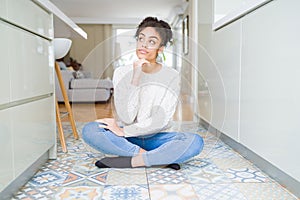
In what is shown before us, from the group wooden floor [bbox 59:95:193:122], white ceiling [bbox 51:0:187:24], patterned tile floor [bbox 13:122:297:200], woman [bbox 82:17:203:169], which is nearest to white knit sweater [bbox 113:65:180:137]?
woman [bbox 82:17:203:169]

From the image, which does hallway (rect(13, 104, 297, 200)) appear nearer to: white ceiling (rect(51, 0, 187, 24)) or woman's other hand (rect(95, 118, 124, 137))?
woman's other hand (rect(95, 118, 124, 137))

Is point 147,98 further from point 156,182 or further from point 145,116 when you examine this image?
point 156,182

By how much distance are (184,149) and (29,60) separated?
81 centimetres

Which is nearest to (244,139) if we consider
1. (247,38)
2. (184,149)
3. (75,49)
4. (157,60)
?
(184,149)

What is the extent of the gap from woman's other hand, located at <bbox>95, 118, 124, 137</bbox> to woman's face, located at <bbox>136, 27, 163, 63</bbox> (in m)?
0.42

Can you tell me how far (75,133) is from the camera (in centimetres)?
211

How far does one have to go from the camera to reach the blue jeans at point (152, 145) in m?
1.41

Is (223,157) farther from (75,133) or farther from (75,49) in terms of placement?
(75,49)

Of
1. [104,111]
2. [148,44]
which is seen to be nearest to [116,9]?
[104,111]

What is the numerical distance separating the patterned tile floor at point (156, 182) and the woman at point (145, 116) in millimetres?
74

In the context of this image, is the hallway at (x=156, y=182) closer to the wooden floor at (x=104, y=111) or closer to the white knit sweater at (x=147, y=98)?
the wooden floor at (x=104, y=111)

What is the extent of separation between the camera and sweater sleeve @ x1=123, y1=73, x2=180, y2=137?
1365 mm

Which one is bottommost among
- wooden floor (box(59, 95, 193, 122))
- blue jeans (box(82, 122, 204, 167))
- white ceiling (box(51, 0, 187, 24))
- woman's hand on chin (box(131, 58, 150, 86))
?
blue jeans (box(82, 122, 204, 167))

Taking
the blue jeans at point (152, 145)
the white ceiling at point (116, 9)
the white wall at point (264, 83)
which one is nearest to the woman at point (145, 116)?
the blue jeans at point (152, 145)
